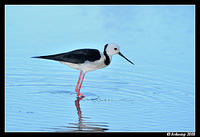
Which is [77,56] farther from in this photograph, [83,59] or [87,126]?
[87,126]

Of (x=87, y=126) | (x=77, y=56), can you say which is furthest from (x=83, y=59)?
(x=87, y=126)

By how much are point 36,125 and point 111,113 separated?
1.41 meters

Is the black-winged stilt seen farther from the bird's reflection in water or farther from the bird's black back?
the bird's reflection in water

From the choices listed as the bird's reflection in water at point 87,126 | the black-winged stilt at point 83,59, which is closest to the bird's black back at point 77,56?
the black-winged stilt at point 83,59

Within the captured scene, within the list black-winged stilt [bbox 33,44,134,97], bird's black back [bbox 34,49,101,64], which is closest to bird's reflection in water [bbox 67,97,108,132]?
black-winged stilt [bbox 33,44,134,97]

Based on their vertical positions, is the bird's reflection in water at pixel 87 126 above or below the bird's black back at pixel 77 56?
below

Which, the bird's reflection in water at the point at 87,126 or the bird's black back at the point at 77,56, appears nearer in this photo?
the bird's reflection in water at the point at 87,126

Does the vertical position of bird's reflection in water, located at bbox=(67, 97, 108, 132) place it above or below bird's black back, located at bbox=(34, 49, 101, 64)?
below

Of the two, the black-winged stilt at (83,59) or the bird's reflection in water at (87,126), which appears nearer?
the bird's reflection in water at (87,126)

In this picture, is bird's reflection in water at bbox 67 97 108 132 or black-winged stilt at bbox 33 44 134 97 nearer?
bird's reflection in water at bbox 67 97 108 132

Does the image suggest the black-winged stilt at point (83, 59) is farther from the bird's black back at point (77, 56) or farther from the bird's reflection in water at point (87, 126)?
the bird's reflection in water at point (87, 126)

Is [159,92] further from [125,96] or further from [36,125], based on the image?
[36,125]

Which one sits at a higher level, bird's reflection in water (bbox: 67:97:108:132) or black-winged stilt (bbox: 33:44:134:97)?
black-winged stilt (bbox: 33:44:134:97)
